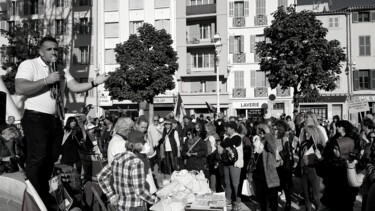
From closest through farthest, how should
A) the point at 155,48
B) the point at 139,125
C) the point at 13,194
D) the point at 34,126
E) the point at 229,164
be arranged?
the point at 13,194 < the point at 34,126 < the point at 139,125 < the point at 229,164 < the point at 155,48

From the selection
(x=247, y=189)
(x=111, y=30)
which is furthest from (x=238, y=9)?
(x=247, y=189)

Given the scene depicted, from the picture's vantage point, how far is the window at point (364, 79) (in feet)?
148

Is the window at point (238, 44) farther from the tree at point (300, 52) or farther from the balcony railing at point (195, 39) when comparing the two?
the tree at point (300, 52)

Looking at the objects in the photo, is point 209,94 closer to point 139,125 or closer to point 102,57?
point 102,57

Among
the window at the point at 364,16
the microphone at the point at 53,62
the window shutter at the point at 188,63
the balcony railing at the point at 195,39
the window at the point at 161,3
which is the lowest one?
the microphone at the point at 53,62

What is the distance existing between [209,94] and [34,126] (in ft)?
132

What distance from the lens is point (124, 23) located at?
48.0 metres

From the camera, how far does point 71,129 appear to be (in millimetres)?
11164

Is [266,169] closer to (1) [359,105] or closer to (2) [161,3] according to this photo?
(1) [359,105]

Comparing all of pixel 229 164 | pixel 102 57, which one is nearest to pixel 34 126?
pixel 229 164

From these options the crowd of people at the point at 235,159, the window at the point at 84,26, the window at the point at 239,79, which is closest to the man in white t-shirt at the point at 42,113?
the crowd of people at the point at 235,159

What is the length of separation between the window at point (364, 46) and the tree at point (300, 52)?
663 inches

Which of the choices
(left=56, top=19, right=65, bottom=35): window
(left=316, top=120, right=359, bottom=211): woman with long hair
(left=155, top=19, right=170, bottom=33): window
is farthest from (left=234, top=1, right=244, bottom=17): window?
(left=316, top=120, right=359, bottom=211): woman with long hair

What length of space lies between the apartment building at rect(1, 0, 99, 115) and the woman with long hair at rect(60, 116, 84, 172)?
122ft
